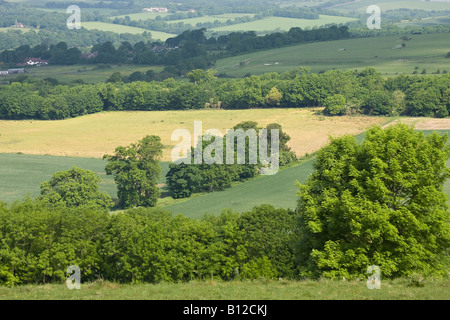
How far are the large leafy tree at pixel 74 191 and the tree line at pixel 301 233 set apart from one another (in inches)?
746

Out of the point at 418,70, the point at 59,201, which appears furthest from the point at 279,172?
the point at 418,70

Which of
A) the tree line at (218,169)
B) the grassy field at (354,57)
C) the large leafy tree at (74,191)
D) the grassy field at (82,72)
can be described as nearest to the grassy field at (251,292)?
the large leafy tree at (74,191)

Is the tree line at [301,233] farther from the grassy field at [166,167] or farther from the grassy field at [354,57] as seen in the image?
the grassy field at [354,57]

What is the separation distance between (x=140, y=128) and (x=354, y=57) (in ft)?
239

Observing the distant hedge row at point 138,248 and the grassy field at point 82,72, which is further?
the grassy field at point 82,72

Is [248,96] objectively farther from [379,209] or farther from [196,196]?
[379,209]

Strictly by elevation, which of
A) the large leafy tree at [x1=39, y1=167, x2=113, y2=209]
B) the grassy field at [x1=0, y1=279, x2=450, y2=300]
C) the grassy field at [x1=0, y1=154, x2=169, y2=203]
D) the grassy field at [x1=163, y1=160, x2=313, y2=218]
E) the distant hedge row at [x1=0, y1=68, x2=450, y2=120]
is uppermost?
the grassy field at [x1=0, y1=279, x2=450, y2=300]

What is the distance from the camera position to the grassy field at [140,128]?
91188 mm

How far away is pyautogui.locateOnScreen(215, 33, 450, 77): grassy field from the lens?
485ft

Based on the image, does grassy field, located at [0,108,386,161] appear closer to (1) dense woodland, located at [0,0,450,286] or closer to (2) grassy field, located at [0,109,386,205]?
(2) grassy field, located at [0,109,386,205]

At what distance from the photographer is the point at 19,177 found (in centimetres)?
7450

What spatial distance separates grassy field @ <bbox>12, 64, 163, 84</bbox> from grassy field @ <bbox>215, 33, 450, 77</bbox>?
76.3ft

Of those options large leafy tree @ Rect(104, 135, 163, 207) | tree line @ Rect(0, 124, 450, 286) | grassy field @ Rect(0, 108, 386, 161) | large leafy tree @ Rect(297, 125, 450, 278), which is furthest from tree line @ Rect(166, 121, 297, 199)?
large leafy tree @ Rect(297, 125, 450, 278)
